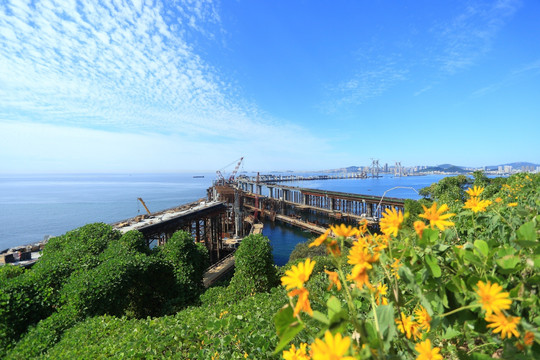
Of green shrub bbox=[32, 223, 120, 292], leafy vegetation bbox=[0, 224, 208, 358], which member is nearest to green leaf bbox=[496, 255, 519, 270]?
leafy vegetation bbox=[0, 224, 208, 358]

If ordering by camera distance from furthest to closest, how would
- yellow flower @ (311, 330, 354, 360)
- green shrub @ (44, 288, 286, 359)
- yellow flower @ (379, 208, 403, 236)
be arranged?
1. green shrub @ (44, 288, 286, 359)
2. yellow flower @ (379, 208, 403, 236)
3. yellow flower @ (311, 330, 354, 360)

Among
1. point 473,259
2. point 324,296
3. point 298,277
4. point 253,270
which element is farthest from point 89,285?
point 473,259

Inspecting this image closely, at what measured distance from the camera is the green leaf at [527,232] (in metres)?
0.78

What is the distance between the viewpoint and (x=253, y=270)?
796 centimetres

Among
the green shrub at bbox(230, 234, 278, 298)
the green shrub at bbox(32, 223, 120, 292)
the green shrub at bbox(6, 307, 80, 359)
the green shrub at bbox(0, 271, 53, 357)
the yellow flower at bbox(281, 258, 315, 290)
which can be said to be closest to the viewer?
the yellow flower at bbox(281, 258, 315, 290)

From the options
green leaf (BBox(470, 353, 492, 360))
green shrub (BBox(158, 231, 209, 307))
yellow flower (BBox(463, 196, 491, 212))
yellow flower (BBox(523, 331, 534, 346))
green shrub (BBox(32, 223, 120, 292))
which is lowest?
green shrub (BBox(158, 231, 209, 307))

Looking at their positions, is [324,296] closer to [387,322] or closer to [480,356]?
[480,356]

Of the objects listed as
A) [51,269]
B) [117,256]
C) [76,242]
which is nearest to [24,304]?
[51,269]

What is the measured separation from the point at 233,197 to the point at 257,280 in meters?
30.1

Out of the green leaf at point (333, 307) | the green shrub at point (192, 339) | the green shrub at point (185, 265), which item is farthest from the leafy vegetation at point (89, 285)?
the green leaf at point (333, 307)

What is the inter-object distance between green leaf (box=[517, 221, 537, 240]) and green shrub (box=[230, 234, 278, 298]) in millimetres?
7702

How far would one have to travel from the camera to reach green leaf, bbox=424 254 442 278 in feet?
2.46

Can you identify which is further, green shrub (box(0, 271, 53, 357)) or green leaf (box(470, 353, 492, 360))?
green shrub (box(0, 271, 53, 357))

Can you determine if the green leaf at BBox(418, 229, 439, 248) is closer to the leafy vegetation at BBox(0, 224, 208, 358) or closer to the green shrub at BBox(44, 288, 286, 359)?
the green shrub at BBox(44, 288, 286, 359)
